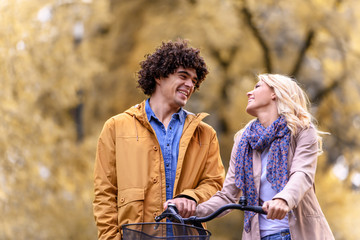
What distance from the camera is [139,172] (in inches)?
165

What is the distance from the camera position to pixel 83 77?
1250cm

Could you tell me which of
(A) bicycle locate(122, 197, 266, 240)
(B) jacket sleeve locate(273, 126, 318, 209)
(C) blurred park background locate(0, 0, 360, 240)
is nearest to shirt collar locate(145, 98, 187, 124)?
(B) jacket sleeve locate(273, 126, 318, 209)

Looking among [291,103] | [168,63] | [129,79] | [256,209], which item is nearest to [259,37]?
[129,79]

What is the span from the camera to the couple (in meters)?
3.65

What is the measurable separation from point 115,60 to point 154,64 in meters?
A: 8.49

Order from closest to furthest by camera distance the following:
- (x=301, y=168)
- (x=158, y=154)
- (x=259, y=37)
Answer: (x=301, y=168) → (x=158, y=154) → (x=259, y=37)

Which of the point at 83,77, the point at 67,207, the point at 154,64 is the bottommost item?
the point at 67,207

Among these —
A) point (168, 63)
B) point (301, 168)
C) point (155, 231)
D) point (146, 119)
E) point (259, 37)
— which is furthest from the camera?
point (259, 37)

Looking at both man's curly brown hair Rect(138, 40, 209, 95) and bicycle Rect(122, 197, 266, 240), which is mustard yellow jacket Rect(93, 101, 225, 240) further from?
bicycle Rect(122, 197, 266, 240)

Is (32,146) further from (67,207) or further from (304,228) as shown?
(304,228)

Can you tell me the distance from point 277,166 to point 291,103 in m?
0.42

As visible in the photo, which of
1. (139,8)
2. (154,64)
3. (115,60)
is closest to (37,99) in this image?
(115,60)

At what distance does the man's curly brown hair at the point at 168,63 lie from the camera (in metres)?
4.41

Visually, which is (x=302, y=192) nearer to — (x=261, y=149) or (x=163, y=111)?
(x=261, y=149)
